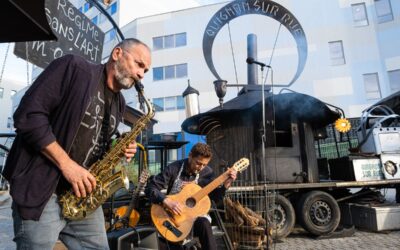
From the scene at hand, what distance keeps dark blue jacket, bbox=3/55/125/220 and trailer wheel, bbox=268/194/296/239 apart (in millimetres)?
5432

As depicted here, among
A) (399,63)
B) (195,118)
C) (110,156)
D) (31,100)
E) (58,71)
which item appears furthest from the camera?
(399,63)

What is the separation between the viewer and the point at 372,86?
66.4 feet

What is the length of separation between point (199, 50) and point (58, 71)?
75.0 feet

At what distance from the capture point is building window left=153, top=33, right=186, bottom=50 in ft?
81.6

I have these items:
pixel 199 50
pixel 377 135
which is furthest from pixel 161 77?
pixel 377 135

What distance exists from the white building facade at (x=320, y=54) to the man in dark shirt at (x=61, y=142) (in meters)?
17.1

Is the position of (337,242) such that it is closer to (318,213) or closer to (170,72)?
(318,213)

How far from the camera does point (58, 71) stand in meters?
1.90

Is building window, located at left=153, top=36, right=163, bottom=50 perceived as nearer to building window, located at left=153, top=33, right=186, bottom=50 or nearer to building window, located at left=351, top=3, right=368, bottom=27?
building window, located at left=153, top=33, right=186, bottom=50

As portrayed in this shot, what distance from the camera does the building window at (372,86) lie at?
787 inches

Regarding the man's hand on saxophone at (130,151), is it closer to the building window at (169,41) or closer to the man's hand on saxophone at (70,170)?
the man's hand on saxophone at (70,170)

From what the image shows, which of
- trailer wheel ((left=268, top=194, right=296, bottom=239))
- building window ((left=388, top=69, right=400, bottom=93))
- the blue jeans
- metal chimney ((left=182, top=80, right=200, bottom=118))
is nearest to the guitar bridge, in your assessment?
the blue jeans

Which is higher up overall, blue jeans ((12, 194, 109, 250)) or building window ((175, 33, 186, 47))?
building window ((175, 33, 186, 47))

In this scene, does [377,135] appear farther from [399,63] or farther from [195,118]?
[399,63]
